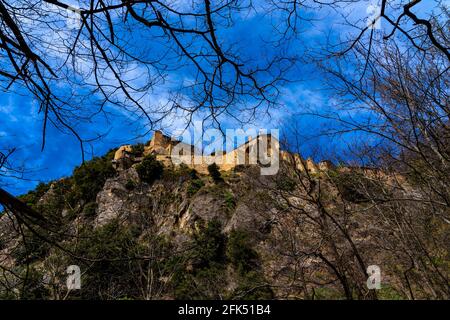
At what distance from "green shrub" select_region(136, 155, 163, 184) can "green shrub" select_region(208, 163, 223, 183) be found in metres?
5.74

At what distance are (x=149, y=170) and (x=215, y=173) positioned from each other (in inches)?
287

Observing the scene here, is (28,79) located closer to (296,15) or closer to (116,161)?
(296,15)

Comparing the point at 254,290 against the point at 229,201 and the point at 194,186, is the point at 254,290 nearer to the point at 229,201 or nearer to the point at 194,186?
the point at 229,201

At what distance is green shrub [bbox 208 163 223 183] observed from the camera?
38.6 metres

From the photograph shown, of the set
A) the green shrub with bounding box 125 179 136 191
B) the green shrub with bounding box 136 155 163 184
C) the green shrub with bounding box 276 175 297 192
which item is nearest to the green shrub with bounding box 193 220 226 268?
the green shrub with bounding box 125 179 136 191

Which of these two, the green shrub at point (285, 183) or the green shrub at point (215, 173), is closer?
the green shrub at point (285, 183)

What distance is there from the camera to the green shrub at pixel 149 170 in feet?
125

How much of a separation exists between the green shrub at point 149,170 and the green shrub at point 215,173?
226 inches

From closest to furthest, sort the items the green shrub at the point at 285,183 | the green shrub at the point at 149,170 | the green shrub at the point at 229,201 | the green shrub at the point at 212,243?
the green shrub at the point at 285,183
the green shrub at the point at 212,243
the green shrub at the point at 229,201
the green shrub at the point at 149,170

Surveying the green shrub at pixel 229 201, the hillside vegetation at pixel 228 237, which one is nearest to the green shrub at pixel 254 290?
the hillside vegetation at pixel 228 237

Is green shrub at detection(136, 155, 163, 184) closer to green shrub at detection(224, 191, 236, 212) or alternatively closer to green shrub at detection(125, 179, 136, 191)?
green shrub at detection(125, 179, 136, 191)

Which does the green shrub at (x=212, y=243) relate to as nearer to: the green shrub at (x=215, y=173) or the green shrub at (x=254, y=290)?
the green shrub at (x=254, y=290)

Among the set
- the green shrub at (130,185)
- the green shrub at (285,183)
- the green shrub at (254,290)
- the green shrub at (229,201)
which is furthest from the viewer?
the green shrub at (130,185)
